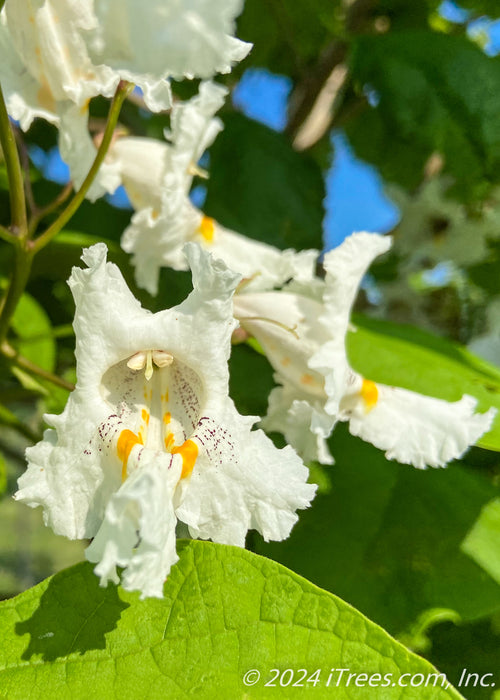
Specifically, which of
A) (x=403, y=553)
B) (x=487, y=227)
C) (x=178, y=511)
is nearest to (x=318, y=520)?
(x=403, y=553)

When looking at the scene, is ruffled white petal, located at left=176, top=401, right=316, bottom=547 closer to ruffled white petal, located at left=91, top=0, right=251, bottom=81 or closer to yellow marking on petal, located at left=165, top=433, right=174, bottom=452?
yellow marking on petal, located at left=165, top=433, right=174, bottom=452

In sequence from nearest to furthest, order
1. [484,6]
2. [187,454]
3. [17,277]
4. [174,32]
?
1. [174,32]
2. [187,454]
3. [17,277]
4. [484,6]

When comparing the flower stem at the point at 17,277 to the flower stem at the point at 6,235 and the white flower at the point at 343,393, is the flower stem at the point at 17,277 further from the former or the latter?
the white flower at the point at 343,393

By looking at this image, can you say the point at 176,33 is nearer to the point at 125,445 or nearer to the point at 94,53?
the point at 94,53

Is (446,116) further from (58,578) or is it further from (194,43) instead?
(58,578)

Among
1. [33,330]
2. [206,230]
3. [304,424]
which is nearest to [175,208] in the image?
[206,230]
